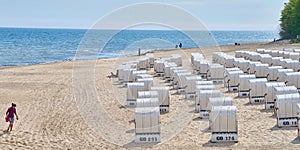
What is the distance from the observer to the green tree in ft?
270

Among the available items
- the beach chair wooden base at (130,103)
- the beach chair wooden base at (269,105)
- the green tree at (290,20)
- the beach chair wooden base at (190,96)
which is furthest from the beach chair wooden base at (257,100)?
the green tree at (290,20)

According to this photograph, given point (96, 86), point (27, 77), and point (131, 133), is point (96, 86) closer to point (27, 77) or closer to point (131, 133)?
point (27, 77)

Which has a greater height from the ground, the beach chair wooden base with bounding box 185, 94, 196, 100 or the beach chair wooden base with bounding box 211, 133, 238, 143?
the beach chair wooden base with bounding box 185, 94, 196, 100

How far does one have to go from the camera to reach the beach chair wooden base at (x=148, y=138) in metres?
18.5

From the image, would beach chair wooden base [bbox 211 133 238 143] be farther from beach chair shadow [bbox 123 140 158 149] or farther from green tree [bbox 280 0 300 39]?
green tree [bbox 280 0 300 39]

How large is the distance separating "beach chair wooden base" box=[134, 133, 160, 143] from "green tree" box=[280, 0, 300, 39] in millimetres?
67812

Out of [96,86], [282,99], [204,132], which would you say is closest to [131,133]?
[204,132]

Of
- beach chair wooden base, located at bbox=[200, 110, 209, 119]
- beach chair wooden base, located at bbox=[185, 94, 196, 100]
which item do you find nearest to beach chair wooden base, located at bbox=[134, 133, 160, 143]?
beach chair wooden base, located at bbox=[200, 110, 209, 119]

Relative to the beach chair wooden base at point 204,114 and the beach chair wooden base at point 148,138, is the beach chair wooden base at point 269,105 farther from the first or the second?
the beach chair wooden base at point 148,138

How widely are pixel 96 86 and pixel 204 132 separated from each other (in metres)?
17.8

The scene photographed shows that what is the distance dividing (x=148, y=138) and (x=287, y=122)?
18.8 ft

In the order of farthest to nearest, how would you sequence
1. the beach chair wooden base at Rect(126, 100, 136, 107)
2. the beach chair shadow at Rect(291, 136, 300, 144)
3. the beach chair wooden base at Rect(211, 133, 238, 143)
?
the beach chair wooden base at Rect(126, 100, 136, 107) < the beach chair wooden base at Rect(211, 133, 238, 143) < the beach chair shadow at Rect(291, 136, 300, 144)

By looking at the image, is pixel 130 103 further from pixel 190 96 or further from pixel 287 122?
pixel 287 122

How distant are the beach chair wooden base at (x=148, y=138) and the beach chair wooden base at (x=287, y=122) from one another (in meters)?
5.10
